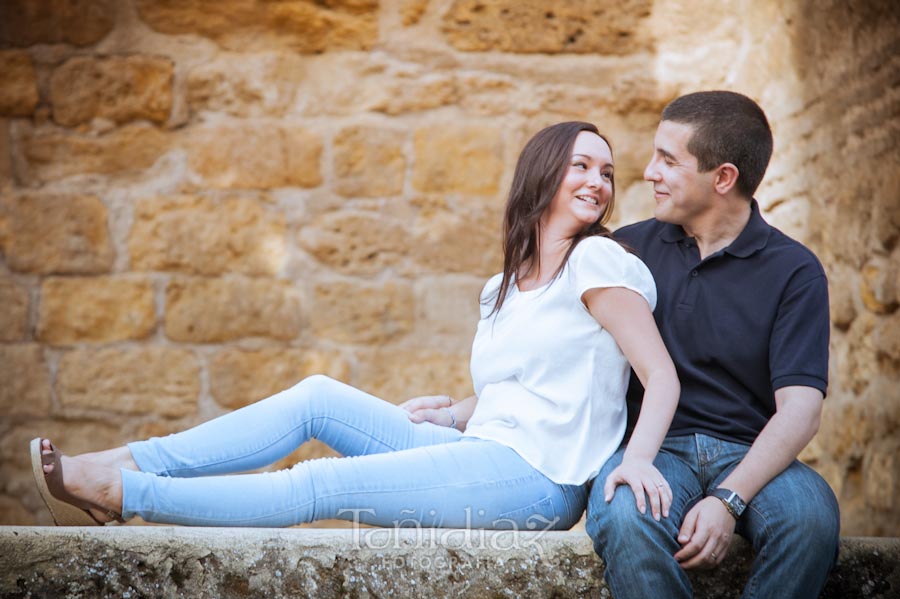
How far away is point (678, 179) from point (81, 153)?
2446mm

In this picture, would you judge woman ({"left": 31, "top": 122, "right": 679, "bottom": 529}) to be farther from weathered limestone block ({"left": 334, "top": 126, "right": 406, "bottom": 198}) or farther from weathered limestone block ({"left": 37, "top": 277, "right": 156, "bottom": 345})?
weathered limestone block ({"left": 37, "top": 277, "right": 156, "bottom": 345})

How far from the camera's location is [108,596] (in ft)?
5.99

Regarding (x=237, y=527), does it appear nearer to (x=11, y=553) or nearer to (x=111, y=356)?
(x=11, y=553)

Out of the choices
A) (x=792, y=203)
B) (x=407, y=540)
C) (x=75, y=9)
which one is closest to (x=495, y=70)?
(x=792, y=203)

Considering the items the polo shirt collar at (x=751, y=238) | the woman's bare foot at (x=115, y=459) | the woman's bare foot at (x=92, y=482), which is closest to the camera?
the woman's bare foot at (x=92, y=482)

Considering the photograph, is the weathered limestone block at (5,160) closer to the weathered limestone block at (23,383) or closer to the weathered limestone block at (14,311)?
the weathered limestone block at (14,311)

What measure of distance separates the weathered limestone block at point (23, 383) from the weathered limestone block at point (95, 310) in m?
0.10

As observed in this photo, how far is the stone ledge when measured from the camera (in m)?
1.83

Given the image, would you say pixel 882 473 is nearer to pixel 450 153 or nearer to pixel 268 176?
pixel 450 153

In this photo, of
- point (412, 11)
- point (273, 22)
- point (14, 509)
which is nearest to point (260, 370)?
point (14, 509)

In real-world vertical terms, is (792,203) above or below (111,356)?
above

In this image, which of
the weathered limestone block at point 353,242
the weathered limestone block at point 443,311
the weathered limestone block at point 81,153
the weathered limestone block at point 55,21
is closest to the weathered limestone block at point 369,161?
the weathered limestone block at point 353,242

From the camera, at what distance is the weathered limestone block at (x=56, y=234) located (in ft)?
12.0

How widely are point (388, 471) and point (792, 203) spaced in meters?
1.96
